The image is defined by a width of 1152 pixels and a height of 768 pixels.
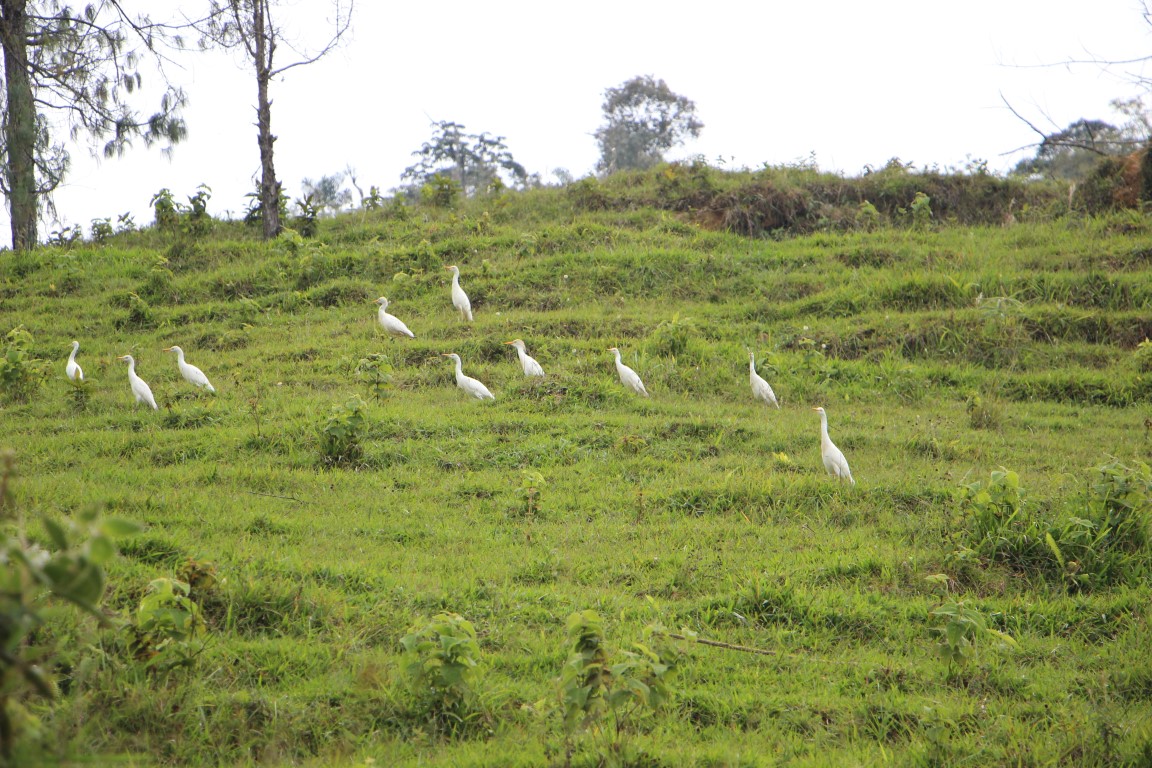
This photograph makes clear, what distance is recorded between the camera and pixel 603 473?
302 inches

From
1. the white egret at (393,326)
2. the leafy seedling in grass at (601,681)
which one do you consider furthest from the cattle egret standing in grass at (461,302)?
the leafy seedling in grass at (601,681)

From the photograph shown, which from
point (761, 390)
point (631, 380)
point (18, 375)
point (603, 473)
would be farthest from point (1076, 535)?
point (18, 375)

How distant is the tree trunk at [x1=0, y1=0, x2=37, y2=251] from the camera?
382 inches

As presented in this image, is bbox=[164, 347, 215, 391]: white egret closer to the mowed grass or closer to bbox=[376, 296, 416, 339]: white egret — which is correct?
the mowed grass

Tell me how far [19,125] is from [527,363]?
625 cm

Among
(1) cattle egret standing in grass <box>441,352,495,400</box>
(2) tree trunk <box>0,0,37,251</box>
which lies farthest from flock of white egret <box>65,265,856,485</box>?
(2) tree trunk <box>0,0,37,251</box>

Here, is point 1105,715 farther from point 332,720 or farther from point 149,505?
point 149,505

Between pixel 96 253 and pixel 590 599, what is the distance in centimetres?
1366

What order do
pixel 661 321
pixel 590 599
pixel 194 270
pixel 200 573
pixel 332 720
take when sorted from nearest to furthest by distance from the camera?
pixel 332 720
pixel 200 573
pixel 590 599
pixel 661 321
pixel 194 270

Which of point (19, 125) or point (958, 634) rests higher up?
point (19, 125)

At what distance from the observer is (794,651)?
16.4 ft

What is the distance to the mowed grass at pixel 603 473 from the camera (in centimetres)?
407

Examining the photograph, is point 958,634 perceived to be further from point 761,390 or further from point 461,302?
point 461,302

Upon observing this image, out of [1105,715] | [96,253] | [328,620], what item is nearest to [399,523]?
[328,620]
